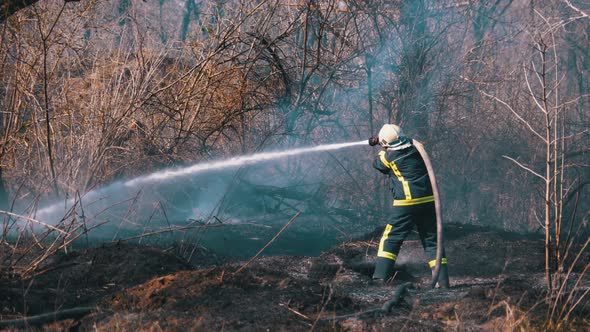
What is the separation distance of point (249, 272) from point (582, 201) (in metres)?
9.03

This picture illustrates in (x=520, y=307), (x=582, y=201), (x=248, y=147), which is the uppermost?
(x=248, y=147)

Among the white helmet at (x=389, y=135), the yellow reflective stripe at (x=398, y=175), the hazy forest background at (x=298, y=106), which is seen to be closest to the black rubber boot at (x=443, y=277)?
the yellow reflective stripe at (x=398, y=175)

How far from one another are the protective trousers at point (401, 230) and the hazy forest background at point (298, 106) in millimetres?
2324

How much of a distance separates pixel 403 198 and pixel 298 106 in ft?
14.3

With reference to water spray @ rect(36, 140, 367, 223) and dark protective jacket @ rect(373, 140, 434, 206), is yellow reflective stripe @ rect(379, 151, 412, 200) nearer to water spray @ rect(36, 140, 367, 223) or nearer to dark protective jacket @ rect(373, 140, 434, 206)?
dark protective jacket @ rect(373, 140, 434, 206)

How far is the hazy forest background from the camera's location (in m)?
8.63

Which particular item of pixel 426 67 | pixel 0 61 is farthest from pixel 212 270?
pixel 426 67

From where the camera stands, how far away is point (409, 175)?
21.8 ft

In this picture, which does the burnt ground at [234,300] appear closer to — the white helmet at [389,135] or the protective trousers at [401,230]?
the protective trousers at [401,230]

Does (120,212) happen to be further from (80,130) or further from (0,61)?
(0,61)

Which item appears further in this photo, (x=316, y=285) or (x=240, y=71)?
(x=240, y=71)

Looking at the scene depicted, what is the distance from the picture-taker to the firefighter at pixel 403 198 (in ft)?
21.7

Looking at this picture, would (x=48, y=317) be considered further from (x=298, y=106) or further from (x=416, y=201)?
(x=298, y=106)

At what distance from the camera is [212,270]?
16.8 feet
